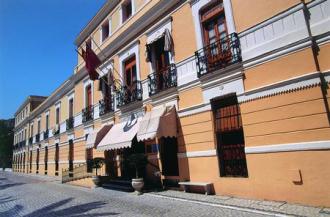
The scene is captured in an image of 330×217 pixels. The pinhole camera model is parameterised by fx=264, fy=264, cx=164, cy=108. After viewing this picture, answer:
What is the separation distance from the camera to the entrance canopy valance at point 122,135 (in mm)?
11478

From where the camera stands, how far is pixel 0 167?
63219 millimetres

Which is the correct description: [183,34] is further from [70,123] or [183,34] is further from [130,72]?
[70,123]

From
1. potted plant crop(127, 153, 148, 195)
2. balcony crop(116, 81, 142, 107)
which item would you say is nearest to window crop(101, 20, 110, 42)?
balcony crop(116, 81, 142, 107)

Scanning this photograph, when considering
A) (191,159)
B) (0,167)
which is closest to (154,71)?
(191,159)

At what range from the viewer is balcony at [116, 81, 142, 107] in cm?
1291

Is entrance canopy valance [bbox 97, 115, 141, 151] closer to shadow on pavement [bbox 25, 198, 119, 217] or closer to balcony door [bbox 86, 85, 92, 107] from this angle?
shadow on pavement [bbox 25, 198, 119, 217]

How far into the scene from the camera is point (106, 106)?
1580 cm

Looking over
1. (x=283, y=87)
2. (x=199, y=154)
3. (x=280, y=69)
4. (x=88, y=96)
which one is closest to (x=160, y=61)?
(x=199, y=154)

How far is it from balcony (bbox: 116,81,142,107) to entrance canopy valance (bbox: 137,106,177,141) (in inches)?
87.3

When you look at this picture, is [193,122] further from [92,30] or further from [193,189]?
[92,30]

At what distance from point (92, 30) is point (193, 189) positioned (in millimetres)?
14438

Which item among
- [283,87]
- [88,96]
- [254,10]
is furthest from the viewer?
[88,96]

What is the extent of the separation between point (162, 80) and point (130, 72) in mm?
3177

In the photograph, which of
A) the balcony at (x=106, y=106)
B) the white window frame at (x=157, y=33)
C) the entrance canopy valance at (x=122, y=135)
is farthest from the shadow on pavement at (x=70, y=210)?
the balcony at (x=106, y=106)
